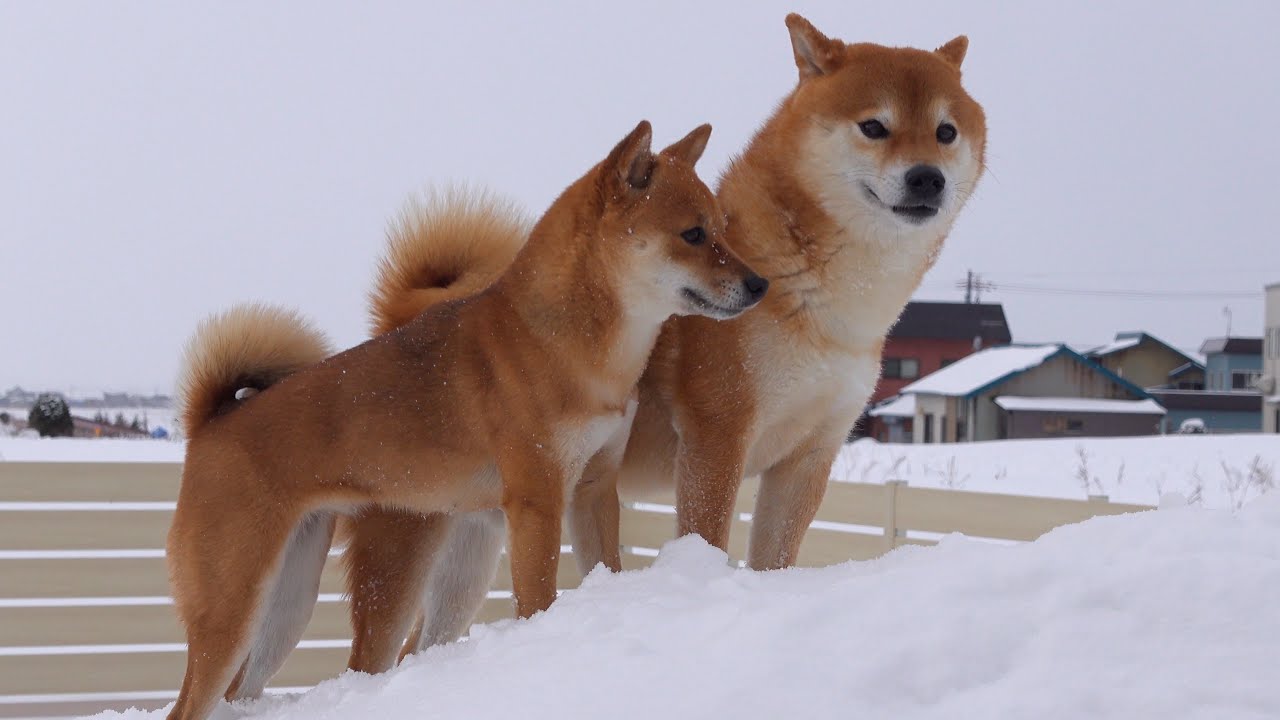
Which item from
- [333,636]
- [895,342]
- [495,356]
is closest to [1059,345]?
[895,342]

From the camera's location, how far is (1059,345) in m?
20.3

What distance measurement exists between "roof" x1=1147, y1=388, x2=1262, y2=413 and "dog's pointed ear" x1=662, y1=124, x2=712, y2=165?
2259 cm

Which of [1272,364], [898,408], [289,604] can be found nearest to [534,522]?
[289,604]

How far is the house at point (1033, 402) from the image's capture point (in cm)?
1962

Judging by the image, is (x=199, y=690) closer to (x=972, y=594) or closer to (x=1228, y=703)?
(x=972, y=594)

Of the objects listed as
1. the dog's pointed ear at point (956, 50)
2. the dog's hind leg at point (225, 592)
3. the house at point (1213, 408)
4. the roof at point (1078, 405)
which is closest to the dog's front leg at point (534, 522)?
the dog's hind leg at point (225, 592)

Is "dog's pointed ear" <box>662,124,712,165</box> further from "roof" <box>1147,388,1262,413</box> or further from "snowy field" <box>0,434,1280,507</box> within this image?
"roof" <box>1147,388,1262,413</box>

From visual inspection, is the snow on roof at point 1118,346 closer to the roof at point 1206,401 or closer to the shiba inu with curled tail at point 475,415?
the roof at point 1206,401

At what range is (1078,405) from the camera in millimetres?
19953

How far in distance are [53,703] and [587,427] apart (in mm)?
3912

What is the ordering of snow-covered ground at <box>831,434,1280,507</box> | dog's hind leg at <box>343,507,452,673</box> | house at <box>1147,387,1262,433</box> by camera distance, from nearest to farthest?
dog's hind leg at <box>343,507,452,673</box>
snow-covered ground at <box>831,434,1280,507</box>
house at <box>1147,387,1262,433</box>

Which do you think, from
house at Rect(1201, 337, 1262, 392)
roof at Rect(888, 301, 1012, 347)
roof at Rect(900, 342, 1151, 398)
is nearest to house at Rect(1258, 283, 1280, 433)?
roof at Rect(900, 342, 1151, 398)

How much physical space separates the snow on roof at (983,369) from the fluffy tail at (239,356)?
18.0m

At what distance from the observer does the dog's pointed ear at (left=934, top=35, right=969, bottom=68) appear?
104 inches
